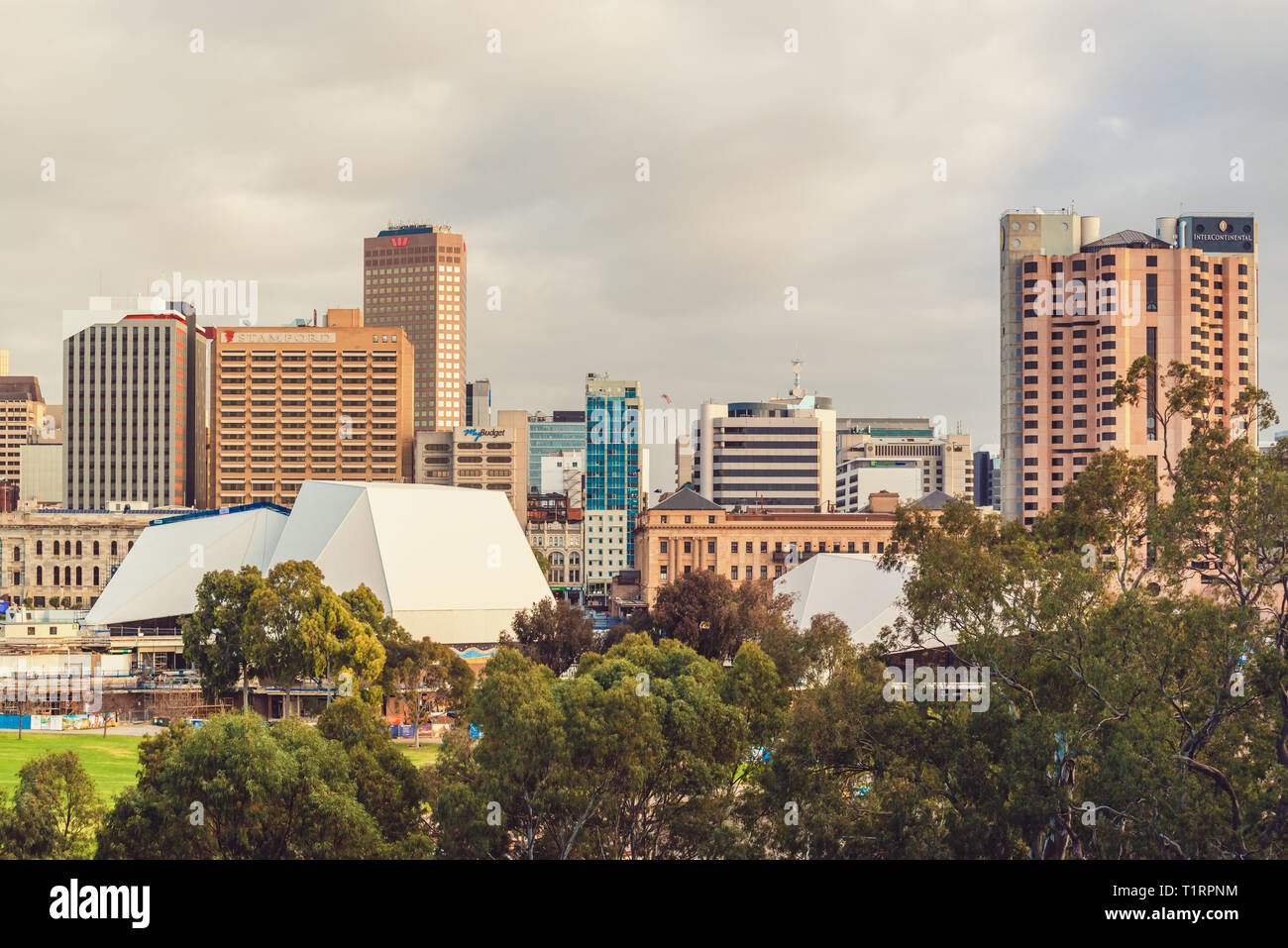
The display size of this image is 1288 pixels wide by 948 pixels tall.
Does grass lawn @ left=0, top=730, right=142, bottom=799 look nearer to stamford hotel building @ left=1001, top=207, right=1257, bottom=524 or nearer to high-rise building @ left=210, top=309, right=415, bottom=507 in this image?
stamford hotel building @ left=1001, top=207, right=1257, bottom=524

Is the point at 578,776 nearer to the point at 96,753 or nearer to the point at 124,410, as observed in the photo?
the point at 96,753

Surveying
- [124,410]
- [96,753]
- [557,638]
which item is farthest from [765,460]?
[96,753]

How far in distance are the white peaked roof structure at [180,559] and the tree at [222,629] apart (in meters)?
26.8

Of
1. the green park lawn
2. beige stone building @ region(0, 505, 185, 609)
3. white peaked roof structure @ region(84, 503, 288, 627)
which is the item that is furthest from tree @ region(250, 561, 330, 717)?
beige stone building @ region(0, 505, 185, 609)

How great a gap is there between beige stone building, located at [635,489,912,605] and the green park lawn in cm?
5545

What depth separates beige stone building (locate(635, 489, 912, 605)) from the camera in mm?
114188

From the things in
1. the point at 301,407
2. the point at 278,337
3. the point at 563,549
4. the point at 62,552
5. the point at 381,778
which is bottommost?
the point at 563,549

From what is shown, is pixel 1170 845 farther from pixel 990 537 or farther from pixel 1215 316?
pixel 1215 316

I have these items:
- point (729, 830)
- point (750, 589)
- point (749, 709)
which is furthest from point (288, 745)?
point (750, 589)

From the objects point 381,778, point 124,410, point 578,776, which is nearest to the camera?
point 578,776

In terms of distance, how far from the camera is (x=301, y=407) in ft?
595

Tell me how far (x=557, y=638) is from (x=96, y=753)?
26.1 meters

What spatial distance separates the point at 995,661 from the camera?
84.6 feet

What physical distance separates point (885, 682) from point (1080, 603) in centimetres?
523
